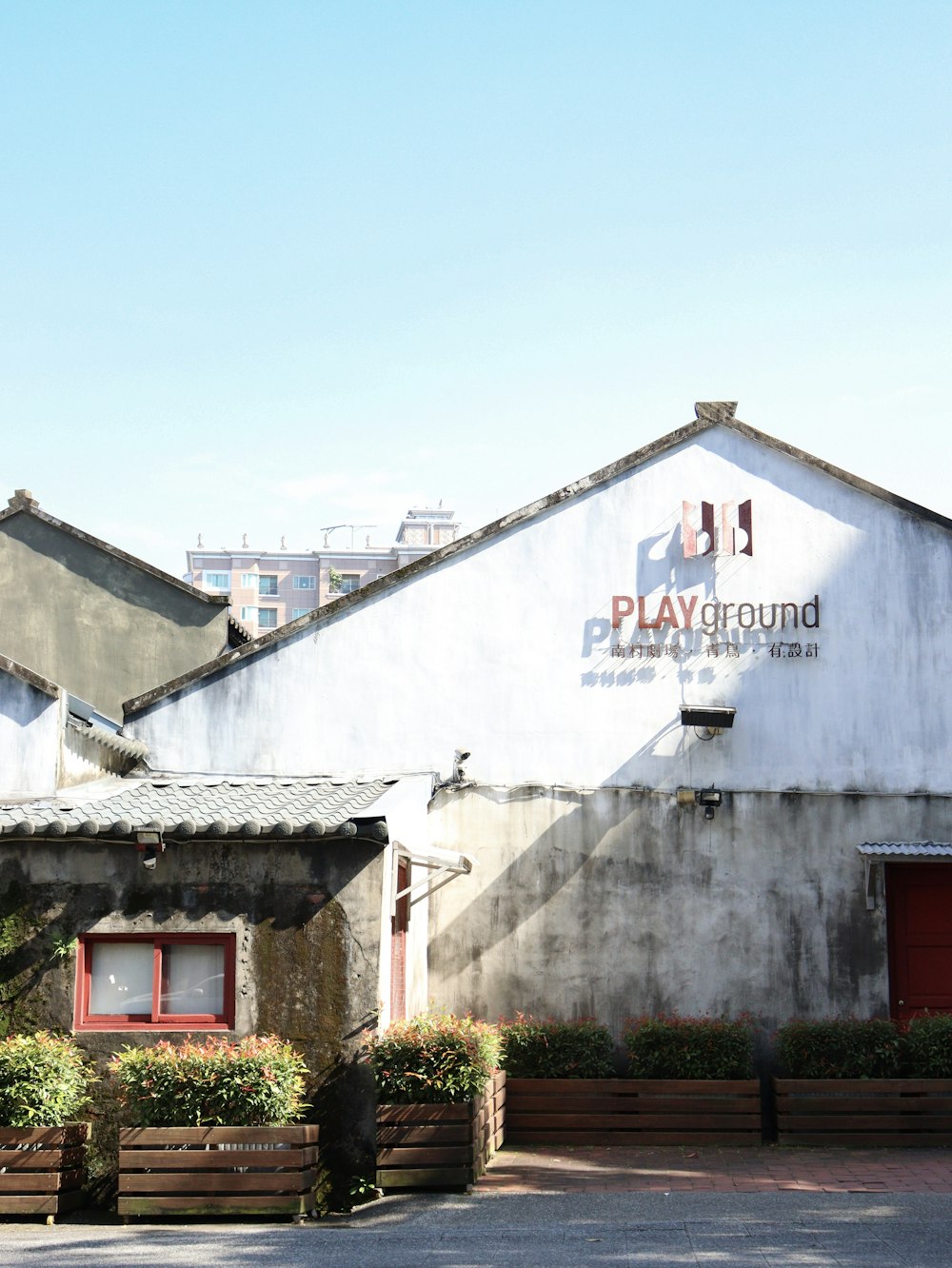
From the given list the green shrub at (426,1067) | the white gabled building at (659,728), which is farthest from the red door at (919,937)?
the green shrub at (426,1067)

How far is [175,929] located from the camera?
12.9 metres

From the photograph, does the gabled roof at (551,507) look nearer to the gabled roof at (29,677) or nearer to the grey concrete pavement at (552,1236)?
the gabled roof at (29,677)

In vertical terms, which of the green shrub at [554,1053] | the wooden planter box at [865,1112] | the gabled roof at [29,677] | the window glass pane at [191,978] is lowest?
the wooden planter box at [865,1112]

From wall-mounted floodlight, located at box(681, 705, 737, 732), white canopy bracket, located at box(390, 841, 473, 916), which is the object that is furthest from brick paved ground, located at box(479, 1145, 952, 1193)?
wall-mounted floodlight, located at box(681, 705, 737, 732)

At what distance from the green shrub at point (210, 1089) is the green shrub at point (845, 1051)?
5923mm

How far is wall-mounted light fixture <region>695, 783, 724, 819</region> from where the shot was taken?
16500mm

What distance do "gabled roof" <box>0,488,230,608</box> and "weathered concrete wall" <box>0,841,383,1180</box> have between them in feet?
32.3

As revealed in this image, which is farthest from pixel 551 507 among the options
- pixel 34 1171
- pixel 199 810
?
pixel 34 1171

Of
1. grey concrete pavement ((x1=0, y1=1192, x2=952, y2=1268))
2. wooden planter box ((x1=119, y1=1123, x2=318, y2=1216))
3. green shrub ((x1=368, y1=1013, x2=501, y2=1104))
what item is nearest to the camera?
grey concrete pavement ((x1=0, y1=1192, x2=952, y2=1268))

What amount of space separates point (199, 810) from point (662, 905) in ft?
19.7

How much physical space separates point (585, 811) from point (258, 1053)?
19.4 ft

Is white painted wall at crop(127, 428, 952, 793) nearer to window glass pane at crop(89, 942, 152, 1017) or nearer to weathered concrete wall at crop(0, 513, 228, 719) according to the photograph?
window glass pane at crop(89, 942, 152, 1017)

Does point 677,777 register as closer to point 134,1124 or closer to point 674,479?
point 674,479

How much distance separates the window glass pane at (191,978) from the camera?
12.9 metres
